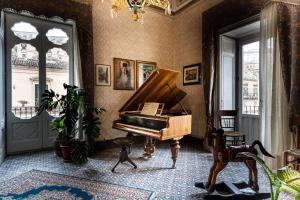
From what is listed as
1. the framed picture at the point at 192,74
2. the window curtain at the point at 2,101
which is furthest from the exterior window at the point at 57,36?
the framed picture at the point at 192,74

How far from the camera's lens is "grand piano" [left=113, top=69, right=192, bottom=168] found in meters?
3.39

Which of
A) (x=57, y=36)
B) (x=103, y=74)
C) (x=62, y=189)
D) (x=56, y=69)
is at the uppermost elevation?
(x=57, y=36)

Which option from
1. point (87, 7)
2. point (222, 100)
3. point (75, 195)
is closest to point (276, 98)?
point (222, 100)

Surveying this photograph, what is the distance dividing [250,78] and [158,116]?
275 cm

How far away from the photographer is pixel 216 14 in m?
4.48

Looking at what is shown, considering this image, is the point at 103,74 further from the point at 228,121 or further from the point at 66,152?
the point at 228,121

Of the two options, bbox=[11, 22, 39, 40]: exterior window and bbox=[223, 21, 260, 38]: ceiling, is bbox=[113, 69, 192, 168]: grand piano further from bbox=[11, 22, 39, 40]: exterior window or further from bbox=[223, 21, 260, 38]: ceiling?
bbox=[11, 22, 39, 40]: exterior window

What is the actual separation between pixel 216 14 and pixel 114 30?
255 cm

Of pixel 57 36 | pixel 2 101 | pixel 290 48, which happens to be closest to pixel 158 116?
pixel 290 48

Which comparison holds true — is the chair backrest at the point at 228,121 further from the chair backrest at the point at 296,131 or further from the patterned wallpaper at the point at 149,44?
→ the chair backrest at the point at 296,131

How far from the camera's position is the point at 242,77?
4.93 meters

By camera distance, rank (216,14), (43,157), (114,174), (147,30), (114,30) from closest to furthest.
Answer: (114,174), (43,157), (216,14), (114,30), (147,30)

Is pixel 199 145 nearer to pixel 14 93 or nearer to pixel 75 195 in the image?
pixel 75 195

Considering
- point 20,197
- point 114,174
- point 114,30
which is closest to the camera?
point 20,197
